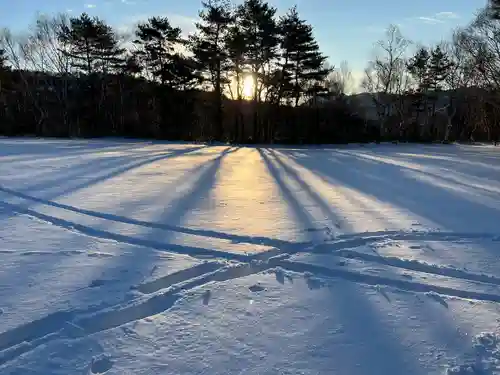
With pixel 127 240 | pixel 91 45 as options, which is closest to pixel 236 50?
pixel 91 45

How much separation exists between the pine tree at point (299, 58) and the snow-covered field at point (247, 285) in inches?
752

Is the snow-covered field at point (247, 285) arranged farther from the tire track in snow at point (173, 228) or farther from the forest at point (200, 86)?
the forest at point (200, 86)

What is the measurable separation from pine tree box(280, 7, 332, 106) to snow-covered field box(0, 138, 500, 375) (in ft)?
62.7

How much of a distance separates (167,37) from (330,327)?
2402 cm

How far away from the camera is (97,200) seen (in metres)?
5.32

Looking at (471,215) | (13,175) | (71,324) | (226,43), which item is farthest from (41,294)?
(226,43)

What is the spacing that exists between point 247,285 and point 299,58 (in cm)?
2252

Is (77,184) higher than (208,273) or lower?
higher

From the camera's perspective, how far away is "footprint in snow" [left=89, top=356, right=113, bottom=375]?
175 cm

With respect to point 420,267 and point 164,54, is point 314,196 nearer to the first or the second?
point 420,267

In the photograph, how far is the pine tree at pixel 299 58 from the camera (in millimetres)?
22781

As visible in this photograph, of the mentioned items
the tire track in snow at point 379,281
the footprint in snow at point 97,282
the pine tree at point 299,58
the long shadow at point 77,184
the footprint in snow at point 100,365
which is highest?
the pine tree at point 299,58

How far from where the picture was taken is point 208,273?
2838 mm

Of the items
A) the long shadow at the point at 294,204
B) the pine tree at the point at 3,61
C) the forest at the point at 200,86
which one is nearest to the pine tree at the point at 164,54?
the forest at the point at 200,86
